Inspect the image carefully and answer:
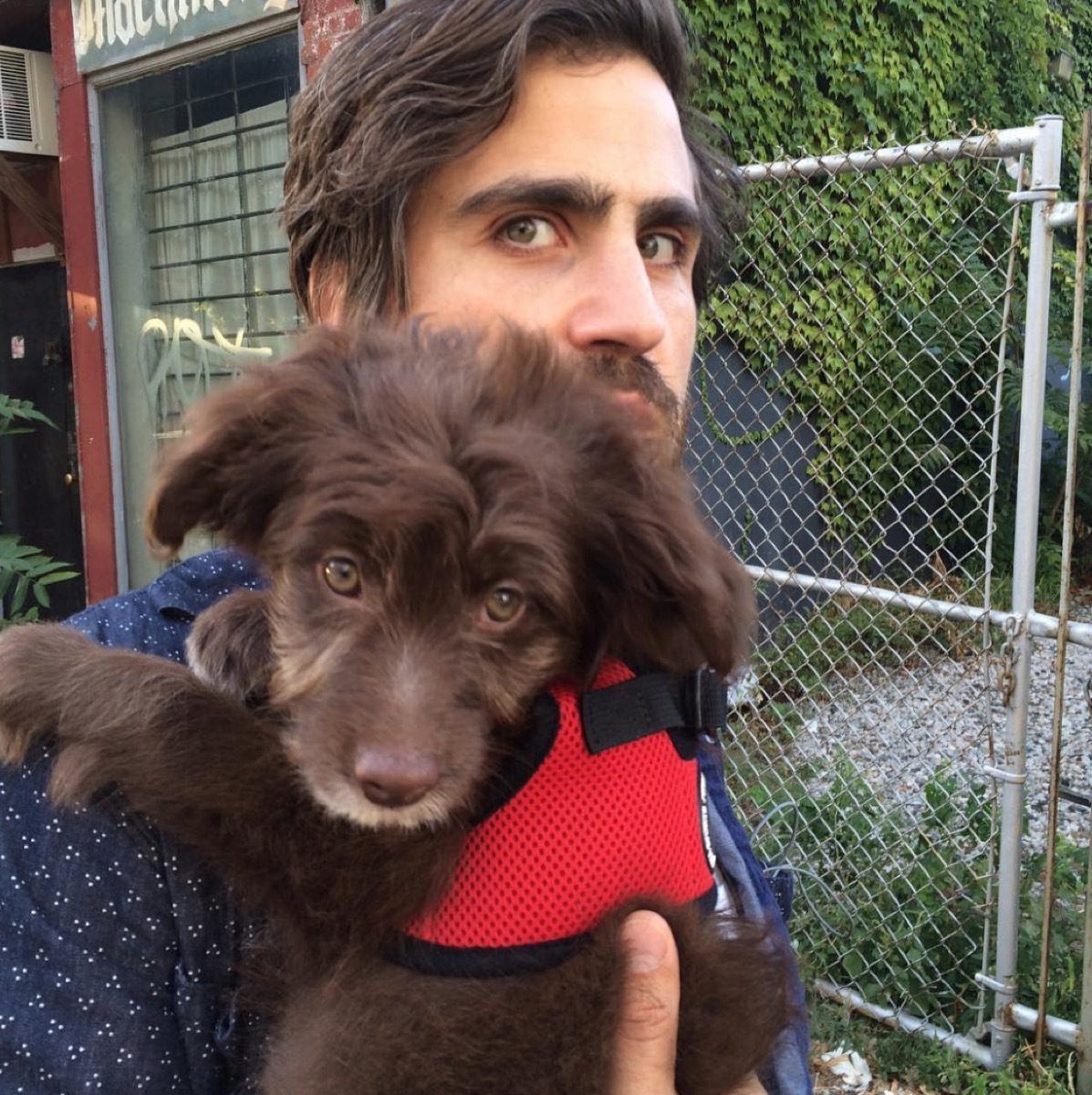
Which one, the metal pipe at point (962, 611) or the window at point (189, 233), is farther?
the window at point (189, 233)

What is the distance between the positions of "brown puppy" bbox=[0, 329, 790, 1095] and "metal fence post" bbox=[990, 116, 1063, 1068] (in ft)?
8.99

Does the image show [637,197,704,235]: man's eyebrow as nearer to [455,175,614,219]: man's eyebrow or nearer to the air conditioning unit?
[455,175,614,219]: man's eyebrow

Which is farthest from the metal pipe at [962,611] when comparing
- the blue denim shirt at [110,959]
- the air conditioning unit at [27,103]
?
the air conditioning unit at [27,103]

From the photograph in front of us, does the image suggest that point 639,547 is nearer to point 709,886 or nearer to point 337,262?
point 709,886

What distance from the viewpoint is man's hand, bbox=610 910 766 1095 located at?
1.63 metres

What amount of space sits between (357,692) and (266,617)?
0.32 metres

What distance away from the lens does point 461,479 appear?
5.00 feet

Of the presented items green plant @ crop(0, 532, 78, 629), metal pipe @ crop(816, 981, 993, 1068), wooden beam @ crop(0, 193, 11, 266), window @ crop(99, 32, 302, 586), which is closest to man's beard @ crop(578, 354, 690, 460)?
green plant @ crop(0, 532, 78, 629)

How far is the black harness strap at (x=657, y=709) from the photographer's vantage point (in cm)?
162

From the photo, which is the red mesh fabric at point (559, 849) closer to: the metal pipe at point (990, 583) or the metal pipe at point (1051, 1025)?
the metal pipe at point (990, 583)

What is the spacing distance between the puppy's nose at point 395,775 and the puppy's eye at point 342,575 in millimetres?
233

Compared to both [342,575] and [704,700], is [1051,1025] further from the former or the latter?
[342,575]

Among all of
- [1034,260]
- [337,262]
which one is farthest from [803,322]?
[337,262]

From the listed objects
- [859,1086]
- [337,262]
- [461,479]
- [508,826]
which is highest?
[337,262]
